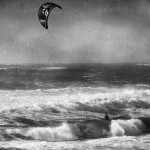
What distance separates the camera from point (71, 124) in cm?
3391

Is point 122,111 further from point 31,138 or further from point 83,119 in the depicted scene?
point 31,138

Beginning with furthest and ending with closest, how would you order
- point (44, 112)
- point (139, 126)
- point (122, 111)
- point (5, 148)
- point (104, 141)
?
point (122, 111)
point (44, 112)
point (139, 126)
point (104, 141)
point (5, 148)

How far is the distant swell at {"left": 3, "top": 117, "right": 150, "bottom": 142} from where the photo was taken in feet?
101

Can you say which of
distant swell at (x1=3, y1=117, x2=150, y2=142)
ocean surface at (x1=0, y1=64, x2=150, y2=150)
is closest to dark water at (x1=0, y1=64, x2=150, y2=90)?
ocean surface at (x1=0, y1=64, x2=150, y2=150)

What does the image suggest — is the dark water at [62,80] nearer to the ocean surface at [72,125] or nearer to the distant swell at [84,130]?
the ocean surface at [72,125]

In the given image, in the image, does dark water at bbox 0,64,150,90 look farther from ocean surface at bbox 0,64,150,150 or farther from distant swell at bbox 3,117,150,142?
distant swell at bbox 3,117,150,142

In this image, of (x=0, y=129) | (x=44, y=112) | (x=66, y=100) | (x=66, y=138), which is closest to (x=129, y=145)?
(x=66, y=138)

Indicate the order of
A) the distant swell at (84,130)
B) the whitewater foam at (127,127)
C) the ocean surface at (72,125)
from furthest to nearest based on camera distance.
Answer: the whitewater foam at (127,127) < the distant swell at (84,130) < the ocean surface at (72,125)

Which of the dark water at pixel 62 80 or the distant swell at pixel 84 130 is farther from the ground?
the dark water at pixel 62 80

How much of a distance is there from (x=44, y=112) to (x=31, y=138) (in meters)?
11.6

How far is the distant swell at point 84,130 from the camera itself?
3070 cm

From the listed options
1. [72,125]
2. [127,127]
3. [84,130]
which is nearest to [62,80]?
[72,125]

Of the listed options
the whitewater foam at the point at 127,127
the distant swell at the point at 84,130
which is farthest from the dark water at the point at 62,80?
the whitewater foam at the point at 127,127

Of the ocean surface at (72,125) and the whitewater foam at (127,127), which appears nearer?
the ocean surface at (72,125)
